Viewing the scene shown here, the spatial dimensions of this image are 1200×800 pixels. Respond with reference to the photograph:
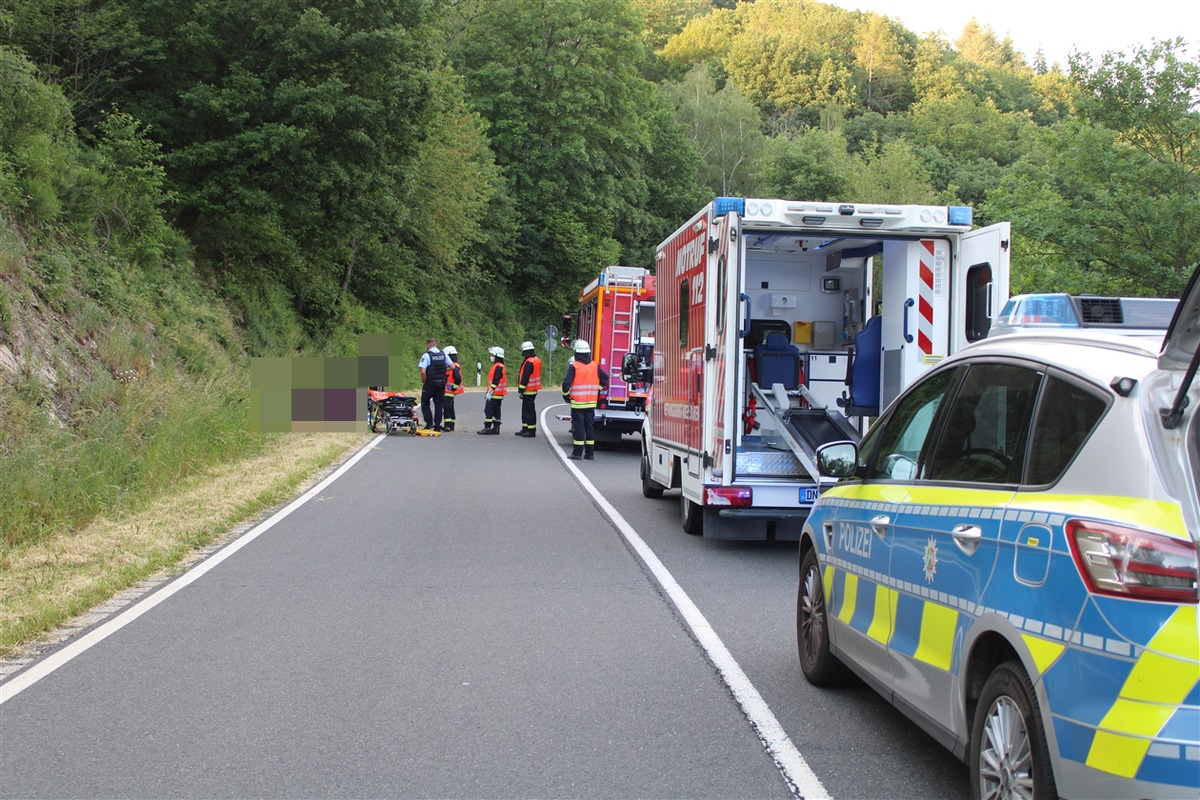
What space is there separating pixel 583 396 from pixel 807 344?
7.48 meters

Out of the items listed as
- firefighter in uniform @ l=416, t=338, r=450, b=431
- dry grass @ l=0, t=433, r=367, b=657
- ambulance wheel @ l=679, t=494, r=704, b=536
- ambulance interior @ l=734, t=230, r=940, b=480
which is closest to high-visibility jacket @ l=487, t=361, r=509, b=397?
firefighter in uniform @ l=416, t=338, r=450, b=431

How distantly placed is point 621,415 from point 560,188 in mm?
37201

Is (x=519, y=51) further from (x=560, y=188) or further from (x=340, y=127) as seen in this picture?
(x=340, y=127)

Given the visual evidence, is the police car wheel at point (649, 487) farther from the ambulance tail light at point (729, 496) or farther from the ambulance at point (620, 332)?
the ambulance at point (620, 332)

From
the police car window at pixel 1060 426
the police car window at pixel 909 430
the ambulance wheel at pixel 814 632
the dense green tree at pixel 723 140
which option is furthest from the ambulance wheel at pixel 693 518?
the dense green tree at pixel 723 140

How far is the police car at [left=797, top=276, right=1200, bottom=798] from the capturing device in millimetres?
3096

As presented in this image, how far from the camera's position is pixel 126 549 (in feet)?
32.8

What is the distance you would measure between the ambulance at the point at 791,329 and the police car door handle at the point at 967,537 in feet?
17.4

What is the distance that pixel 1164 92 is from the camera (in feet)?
86.0

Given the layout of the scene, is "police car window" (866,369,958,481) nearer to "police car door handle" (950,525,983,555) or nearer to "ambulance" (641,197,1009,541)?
"police car door handle" (950,525,983,555)

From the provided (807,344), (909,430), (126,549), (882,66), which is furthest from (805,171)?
(909,430)

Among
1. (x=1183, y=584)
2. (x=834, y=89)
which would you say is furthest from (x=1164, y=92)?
(x=834, y=89)

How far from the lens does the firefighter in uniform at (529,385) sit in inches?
898

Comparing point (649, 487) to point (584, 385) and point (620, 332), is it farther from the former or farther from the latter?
point (620, 332)
